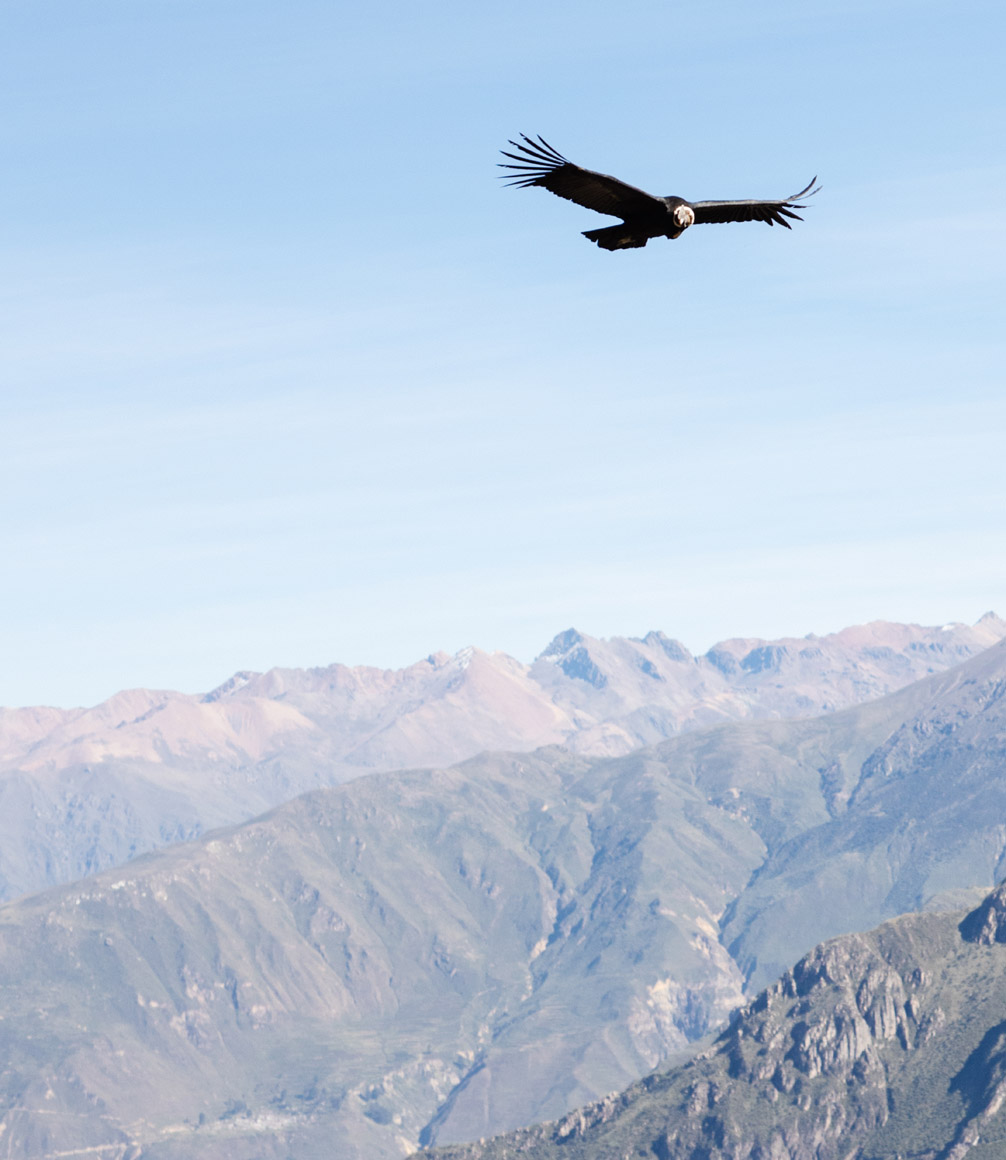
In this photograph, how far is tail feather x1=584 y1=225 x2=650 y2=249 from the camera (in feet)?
121

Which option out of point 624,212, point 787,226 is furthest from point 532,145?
point 787,226

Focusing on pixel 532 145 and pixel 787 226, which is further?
pixel 787 226

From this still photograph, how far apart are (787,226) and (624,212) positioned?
454 cm

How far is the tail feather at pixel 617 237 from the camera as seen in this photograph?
36.8 meters

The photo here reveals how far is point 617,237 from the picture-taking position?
37.2m

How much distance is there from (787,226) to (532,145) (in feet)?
23.1

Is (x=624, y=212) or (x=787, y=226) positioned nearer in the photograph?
(x=624, y=212)

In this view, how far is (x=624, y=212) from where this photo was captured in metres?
36.6

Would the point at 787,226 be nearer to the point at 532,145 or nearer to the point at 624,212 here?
the point at 624,212

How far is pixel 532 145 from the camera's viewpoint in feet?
115

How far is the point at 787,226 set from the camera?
128 feet
